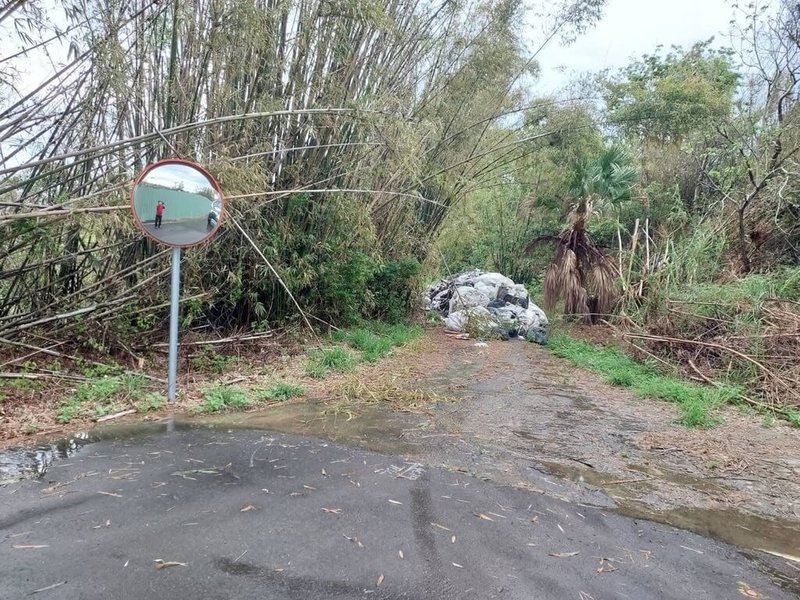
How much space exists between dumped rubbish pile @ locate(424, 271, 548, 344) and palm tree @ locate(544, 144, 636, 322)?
0.67 metres

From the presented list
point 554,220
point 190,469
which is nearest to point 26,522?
point 190,469

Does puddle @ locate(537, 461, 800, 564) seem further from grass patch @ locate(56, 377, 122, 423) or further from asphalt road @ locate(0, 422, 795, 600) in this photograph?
grass patch @ locate(56, 377, 122, 423)

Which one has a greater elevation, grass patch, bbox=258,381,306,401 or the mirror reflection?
the mirror reflection

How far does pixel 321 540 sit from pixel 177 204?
8.93ft

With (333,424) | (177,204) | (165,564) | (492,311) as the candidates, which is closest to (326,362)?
(333,424)

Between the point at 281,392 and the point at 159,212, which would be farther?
the point at 281,392

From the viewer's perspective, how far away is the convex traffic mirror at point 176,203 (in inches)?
144

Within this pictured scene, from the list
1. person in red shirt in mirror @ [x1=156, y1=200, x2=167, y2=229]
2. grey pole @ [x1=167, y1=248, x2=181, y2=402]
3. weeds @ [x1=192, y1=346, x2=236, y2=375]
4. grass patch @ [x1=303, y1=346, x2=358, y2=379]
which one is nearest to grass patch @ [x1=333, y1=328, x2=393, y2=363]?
grass patch @ [x1=303, y1=346, x2=358, y2=379]

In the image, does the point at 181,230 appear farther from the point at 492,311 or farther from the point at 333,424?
the point at 492,311

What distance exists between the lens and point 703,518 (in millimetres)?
2717

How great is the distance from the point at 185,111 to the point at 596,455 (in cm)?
471

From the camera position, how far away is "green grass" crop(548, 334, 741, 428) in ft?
15.2

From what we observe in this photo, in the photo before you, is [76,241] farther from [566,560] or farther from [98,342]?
[566,560]

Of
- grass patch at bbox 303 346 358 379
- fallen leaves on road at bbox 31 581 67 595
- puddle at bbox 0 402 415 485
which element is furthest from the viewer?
grass patch at bbox 303 346 358 379
